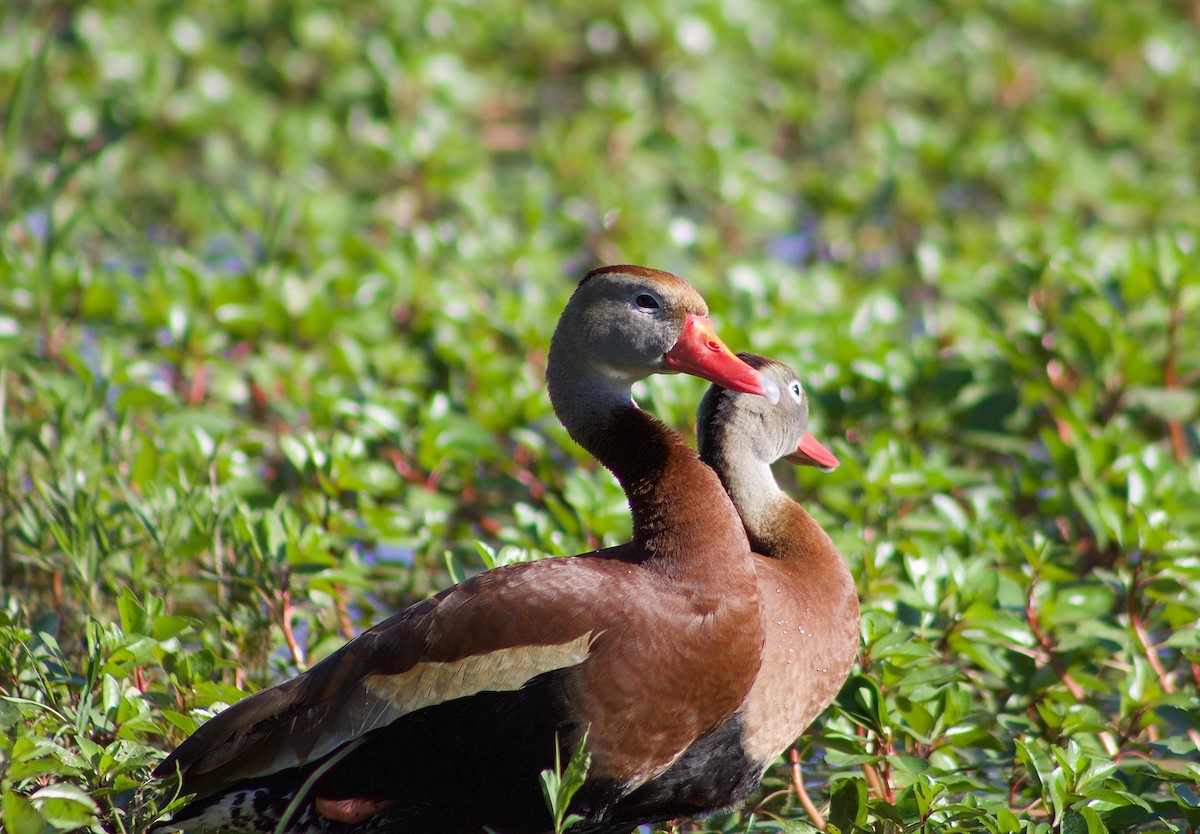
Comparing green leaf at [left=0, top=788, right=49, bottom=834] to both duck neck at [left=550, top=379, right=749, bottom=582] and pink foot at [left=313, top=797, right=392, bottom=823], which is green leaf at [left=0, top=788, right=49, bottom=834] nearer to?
pink foot at [left=313, top=797, right=392, bottom=823]

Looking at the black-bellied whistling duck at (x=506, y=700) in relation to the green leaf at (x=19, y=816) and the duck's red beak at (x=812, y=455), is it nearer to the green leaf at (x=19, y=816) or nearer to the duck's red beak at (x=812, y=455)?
the green leaf at (x=19, y=816)

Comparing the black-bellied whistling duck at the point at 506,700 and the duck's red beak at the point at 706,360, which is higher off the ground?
the duck's red beak at the point at 706,360

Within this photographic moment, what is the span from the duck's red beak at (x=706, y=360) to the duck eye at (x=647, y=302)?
0.24ft

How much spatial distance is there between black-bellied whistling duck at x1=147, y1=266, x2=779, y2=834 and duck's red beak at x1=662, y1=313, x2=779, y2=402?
0.29m

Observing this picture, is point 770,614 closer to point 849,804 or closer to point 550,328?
point 849,804

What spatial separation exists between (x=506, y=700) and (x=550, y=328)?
2.27 metres

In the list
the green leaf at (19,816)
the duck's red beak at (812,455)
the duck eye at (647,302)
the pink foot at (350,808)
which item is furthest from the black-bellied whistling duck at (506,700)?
the duck's red beak at (812,455)

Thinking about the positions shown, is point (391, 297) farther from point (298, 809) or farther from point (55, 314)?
point (298, 809)

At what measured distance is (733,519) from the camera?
8.88 ft

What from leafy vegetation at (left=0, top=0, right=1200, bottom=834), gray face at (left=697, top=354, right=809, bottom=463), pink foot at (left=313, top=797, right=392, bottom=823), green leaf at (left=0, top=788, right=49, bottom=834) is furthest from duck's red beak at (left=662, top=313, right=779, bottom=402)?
green leaf at (left=0, top=788, right=49, bottom=834)

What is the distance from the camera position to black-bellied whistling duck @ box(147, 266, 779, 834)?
2.49 meters

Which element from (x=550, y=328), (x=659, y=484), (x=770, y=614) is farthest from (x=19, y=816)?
(x=550, y=328)

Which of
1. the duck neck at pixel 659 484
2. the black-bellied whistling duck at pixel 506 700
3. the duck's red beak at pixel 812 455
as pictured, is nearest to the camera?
the black-bellied whistling duck at pixel 506 700

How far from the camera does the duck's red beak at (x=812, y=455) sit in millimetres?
3422
